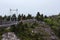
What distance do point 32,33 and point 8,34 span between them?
15.1 ft

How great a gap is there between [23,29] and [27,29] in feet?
3.12

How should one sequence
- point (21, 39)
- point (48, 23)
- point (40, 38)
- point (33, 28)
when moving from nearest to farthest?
point (21, 39), point (40, 38), point (33, 28), point (48, 23)

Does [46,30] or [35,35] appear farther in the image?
[46,30]

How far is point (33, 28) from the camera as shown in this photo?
3659 cm

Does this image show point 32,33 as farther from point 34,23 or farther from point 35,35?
point 34,23

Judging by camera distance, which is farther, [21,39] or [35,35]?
[35,35]

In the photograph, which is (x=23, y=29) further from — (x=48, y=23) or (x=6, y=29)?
(x=48, y=23)

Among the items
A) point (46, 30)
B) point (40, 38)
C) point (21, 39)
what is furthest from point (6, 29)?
point (46, 30)

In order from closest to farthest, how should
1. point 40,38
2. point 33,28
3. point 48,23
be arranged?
1. point 40,38
2. point 33,28
3. point 48,23

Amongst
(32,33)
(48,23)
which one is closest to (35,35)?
(32,33)

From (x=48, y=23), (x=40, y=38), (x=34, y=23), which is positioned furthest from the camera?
(x=48, y=23)

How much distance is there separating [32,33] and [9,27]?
390 centimetres

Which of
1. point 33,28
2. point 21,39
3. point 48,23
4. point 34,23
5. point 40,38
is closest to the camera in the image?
Answer: point 21,39

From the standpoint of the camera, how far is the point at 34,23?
39.1 meters
